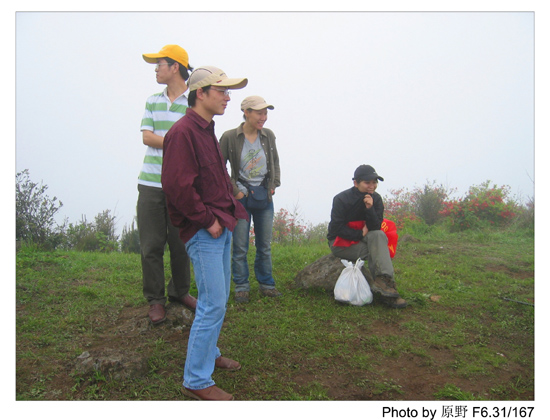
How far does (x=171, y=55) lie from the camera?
418 cm

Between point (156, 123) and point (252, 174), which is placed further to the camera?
point (252, 174)

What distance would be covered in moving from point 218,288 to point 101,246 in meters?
7.34

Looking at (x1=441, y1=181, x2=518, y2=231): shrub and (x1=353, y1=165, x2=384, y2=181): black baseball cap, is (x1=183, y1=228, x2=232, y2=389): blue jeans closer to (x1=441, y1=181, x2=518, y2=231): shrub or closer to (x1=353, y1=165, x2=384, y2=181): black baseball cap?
(x1=353, y1=165, x2=384, y2=181): black baseball cap

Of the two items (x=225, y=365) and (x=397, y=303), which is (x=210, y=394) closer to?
(x=225, y=365)

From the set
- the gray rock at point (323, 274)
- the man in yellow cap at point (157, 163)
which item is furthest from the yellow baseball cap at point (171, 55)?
the gray rock at point (323, 274)

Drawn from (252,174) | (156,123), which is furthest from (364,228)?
(156,123)

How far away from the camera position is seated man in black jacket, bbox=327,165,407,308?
17.2ft

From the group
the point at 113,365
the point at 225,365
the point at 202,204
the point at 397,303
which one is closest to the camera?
the point at 202,204

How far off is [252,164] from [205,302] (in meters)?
2.56

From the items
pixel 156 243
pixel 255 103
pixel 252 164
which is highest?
pixel 255 103

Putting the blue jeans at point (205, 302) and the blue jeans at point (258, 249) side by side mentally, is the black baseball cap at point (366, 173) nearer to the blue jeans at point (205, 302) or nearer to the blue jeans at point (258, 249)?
the blue jeans at point (258, 249)

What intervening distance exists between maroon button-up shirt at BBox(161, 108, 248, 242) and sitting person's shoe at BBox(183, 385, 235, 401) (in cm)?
101

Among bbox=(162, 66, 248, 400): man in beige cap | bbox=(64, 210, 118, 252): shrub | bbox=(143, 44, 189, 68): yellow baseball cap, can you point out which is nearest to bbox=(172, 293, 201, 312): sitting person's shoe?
bbox=(162, 66, 248, 400): man in beige cap

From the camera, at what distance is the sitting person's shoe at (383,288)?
5.06 meters
